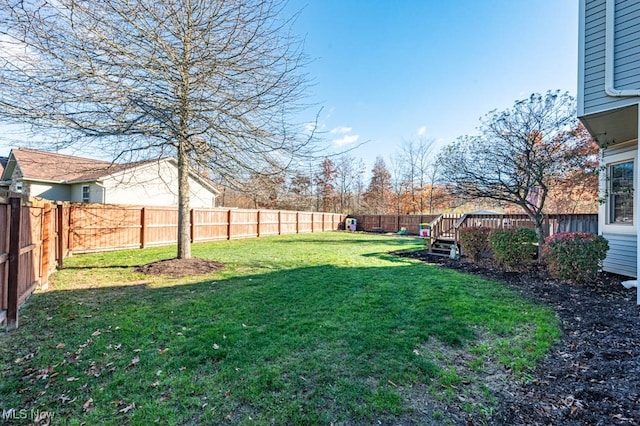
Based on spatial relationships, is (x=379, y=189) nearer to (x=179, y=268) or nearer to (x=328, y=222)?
(x=328, y=222)

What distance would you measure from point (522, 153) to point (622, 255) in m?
3.05

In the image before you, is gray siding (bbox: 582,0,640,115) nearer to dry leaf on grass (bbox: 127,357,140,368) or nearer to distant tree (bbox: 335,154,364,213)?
dry leaf on grass (bbox: 127,357,140,368)

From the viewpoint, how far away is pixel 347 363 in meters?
2.79

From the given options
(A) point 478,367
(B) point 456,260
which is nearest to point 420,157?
(B) point 456,260

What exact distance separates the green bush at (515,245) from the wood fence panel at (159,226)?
1136 cm

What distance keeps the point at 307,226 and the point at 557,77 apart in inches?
607

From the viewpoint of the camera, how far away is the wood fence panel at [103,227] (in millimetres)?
9203

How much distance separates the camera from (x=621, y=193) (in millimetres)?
6328

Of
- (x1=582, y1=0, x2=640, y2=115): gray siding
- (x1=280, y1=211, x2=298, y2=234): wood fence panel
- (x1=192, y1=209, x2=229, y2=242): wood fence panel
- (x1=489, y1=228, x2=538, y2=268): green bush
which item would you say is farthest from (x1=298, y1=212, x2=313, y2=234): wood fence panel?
(x1=582, y1=0, x2=640, y2=115): gray siding

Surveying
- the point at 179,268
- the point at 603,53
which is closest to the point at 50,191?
the point at 179,268

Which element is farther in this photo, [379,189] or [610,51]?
[379,189]

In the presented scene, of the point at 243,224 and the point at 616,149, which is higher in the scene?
the point at 616,149

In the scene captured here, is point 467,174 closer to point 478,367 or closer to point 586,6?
point 586,6

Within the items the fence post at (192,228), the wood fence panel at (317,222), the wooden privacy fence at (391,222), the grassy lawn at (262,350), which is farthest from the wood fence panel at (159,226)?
the wooden privacy fence at (391,222)
